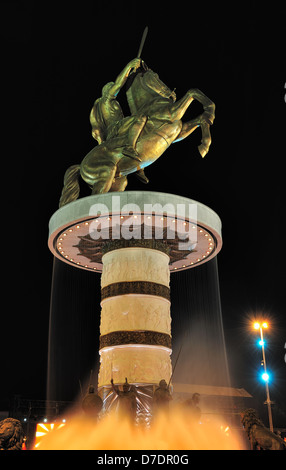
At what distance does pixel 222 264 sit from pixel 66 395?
1483cm

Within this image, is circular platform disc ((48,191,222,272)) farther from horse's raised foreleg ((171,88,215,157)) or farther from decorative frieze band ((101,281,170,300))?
horse's raised foreleg ((171,88,215,157))

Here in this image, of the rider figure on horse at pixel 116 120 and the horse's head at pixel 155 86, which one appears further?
the horse's head at pixel 155 86

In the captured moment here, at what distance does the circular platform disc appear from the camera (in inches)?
603

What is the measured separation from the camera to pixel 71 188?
18578 millimetres

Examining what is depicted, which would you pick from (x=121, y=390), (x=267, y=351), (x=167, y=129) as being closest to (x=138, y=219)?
(x=167, y=129)

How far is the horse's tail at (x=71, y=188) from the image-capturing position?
18288mm

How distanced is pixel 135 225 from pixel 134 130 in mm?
3796

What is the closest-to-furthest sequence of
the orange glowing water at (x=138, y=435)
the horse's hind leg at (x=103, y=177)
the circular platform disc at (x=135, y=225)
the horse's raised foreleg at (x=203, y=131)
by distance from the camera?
the orange glowing water at (x=138, y=435), the circular platform disc at (x=135, y=225), the horse's hind leg at (x=103, y=177), the horse's raised foreleg at (x=203, y=131)

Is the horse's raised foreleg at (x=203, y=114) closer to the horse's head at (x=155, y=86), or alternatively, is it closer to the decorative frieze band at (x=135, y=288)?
the horse's head at (x=155, y=86)

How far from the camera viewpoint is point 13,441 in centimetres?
902

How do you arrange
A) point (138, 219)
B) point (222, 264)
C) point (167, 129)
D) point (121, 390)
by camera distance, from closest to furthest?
point (121, 390) → point (138, 219) → point (167, 129) → point (222, 264)

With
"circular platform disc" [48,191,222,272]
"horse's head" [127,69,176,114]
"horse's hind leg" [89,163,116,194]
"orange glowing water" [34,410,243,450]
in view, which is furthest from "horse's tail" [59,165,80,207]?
"orange glowing water" [34,410,243,450]

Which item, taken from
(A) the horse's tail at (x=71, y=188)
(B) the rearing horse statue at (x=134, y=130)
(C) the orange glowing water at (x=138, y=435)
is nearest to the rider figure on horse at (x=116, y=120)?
(B) the rearing horse statue at (x=134, y=130)
